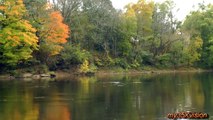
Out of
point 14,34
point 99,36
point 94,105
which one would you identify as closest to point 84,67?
point 99,36

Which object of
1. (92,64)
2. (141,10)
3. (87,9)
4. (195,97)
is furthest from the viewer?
(141,10)

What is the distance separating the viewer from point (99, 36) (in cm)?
8850

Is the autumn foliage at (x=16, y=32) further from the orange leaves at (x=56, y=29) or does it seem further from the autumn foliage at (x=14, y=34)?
the orange leaves at (x=56, y=29)

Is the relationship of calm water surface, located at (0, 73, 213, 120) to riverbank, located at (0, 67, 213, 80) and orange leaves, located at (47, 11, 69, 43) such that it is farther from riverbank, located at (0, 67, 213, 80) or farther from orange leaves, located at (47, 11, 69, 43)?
orange leaves, located at (47, 11, 69, 43)

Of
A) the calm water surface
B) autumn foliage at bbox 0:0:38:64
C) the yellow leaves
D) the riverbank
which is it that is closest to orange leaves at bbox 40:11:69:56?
the riverbank

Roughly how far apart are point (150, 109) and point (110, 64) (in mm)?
57028

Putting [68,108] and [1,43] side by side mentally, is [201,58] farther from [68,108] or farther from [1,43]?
[68,108]

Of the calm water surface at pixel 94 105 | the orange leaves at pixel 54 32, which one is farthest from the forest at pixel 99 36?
the calm water surface at pixel 94 105

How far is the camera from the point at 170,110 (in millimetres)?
30578

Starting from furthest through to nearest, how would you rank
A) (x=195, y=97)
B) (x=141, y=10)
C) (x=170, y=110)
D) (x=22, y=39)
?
1. (x=141, y=10)
2. (x=22, y=39)
3. (x=195, y=97)
4. (x=170, y=110)

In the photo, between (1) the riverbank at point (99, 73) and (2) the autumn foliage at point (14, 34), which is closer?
(2) the autumn foliage at point (14, 34)

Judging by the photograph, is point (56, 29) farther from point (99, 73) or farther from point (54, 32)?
point (99, 73)

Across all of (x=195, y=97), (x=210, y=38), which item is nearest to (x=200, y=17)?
(x=210, y=38)

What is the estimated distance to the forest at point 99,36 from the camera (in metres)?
67.4
